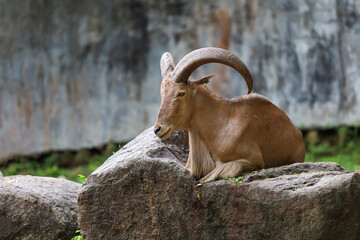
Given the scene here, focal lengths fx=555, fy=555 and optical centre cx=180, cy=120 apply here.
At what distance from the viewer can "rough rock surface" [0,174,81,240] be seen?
21.9ft

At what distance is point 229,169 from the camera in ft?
18.7

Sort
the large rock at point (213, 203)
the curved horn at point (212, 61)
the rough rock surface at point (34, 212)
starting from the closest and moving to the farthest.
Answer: the large rock at point (213, 203) < the curved horn at point (212, 61) < the rough rock surface at point (34, 212)

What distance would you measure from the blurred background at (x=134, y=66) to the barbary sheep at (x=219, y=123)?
7.18 metres

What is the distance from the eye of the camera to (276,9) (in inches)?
521

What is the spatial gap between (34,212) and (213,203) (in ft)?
8.09

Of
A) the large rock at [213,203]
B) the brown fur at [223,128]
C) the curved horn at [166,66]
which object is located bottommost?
the large rock at [213,203]

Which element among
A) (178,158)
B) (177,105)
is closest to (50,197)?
(178,158)

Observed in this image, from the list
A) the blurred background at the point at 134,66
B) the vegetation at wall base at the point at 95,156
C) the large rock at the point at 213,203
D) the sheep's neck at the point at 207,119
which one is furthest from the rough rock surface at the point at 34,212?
the blurred background at the point at 134,66

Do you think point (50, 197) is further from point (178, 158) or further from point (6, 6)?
point (6, 6)

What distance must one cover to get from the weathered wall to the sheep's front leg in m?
7.65

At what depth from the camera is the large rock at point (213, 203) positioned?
494 cm

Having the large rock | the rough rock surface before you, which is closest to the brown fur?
the large rock

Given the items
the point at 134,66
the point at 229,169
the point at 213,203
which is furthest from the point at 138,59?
the point at 213,203

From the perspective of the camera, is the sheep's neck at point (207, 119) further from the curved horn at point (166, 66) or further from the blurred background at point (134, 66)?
the blurred background at point (134, 66)
